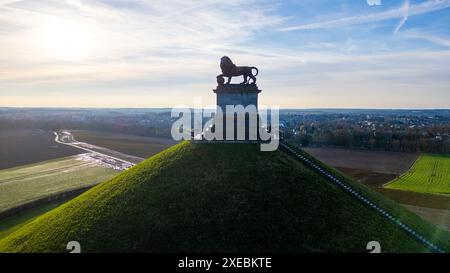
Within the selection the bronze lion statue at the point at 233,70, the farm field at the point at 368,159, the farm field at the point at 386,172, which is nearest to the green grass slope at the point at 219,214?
the bronze lion statue at the point at 233,70

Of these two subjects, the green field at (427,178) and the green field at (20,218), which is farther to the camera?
the green field at (427,178)

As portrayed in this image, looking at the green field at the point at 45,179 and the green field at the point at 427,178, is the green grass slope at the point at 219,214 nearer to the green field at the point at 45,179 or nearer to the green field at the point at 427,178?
the green field at the point at 45,179

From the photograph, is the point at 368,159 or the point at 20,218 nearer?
the point at 20,218

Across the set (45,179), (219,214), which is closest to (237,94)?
(219,214)

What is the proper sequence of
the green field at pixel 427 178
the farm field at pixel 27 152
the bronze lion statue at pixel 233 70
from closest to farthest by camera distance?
the bronze lion statue at pixel 233 70 < the green field at pixel 427 178 < the farm field at pixel 27 152

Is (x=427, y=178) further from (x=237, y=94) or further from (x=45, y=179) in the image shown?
(x=45, y=179)

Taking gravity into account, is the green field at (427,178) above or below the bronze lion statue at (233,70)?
below
